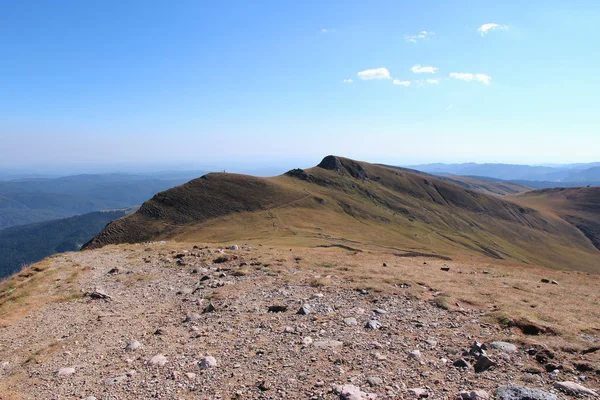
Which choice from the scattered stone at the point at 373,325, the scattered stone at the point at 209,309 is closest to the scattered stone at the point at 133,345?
the scattered stone at the point at 209,309

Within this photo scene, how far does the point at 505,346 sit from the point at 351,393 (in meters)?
5.85

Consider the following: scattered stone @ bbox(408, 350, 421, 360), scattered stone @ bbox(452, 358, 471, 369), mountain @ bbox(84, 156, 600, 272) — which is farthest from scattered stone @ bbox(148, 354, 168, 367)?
mountain @ bbox(84, 156, 600, 272)

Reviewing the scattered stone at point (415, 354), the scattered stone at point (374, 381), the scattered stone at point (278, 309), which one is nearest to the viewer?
the scattered stone at point (374, 381)

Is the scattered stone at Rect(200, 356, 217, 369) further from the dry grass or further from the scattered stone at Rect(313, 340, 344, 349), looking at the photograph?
the dry grass

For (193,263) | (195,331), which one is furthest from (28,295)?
(195,331)

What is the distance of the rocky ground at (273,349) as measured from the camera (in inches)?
342

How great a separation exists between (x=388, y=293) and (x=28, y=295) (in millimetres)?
19008

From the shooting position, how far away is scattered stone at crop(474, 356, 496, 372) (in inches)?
367

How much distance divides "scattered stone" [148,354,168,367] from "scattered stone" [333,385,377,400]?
5390 millimetres

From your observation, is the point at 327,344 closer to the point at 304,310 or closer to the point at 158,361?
the point at 304,310


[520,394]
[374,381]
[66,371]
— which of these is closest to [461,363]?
[520,394]

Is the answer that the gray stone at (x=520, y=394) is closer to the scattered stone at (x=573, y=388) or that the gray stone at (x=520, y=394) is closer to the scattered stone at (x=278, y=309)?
the scattered stone at (x=573, y=388)

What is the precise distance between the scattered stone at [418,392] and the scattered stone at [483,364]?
6.93 feet

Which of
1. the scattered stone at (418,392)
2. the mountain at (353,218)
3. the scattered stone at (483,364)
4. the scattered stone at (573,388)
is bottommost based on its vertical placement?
the mountain at (353,218)
